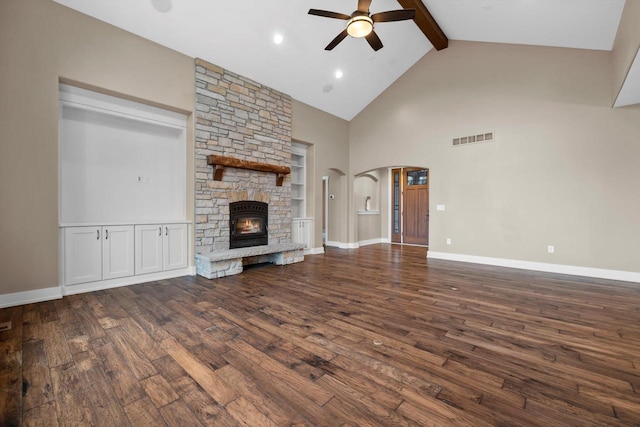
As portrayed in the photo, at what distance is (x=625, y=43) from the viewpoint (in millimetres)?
3598

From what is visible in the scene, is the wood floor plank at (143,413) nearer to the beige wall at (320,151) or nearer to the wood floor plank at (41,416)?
the wood floor plank at (41,416)

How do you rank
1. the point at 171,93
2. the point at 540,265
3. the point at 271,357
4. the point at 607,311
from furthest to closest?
the point at 540,265 → the point at 171,93 → the point at 607,311 → the point at 271,357

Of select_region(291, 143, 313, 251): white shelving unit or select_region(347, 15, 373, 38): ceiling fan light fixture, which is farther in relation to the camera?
select_region(291, 143, 313, 251): white shelving unit

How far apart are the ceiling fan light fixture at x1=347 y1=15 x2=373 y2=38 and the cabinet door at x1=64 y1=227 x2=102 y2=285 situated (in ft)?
14.7

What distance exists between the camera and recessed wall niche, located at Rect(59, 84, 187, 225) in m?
3.81

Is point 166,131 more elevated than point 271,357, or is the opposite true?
point 166,131

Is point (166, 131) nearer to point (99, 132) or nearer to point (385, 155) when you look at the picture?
point (99, 132)

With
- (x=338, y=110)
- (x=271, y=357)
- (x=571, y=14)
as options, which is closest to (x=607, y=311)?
(x=271, y=357)

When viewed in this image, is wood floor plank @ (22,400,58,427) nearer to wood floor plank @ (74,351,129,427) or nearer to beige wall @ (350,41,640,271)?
wood floor plank @ (74,351,129,427)

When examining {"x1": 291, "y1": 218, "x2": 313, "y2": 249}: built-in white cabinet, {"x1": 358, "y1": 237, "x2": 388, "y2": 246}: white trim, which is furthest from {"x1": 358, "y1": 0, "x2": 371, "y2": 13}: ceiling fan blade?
{"x1": 358, "y1": 237, "x2": 388, "y2": 246}: white trim

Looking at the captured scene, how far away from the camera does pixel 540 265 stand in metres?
5.15

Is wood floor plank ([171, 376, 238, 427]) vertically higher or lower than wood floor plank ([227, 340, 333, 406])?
higher

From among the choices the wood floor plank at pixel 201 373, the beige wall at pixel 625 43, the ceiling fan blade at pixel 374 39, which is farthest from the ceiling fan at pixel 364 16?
the wood floor plank at pixel 201 373

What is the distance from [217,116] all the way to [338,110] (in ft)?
11.8
